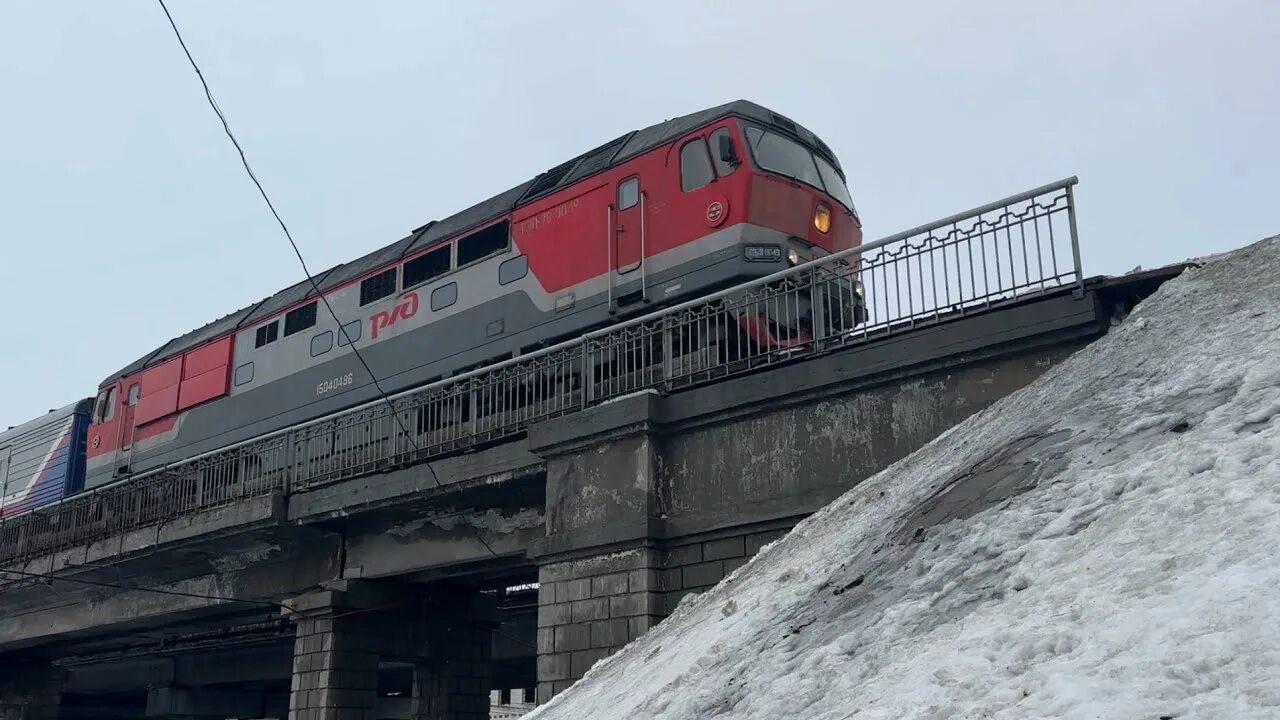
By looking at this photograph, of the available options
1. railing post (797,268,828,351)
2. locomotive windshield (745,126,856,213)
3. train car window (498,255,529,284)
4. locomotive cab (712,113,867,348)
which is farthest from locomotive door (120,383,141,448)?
railing post (797,268,828,351)

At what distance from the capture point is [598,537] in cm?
1141

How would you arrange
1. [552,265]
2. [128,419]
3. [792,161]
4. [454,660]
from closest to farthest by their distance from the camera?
[792,161] < [552,265] < [454,660] < [128,419]

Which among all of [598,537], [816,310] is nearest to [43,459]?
[598,537]

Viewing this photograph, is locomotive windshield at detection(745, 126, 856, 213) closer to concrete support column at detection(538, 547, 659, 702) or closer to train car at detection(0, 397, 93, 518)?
concrete support column at detection(538, 547, 659, 702)

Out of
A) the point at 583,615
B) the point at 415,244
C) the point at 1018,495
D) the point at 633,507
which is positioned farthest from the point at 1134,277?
the point at 415,244

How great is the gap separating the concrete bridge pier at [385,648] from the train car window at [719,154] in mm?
7525

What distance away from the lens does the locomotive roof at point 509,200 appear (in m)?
15.5

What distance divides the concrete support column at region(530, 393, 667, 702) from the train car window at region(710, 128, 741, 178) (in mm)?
4295

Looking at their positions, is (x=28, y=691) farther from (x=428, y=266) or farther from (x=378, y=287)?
(x=428, y=266)

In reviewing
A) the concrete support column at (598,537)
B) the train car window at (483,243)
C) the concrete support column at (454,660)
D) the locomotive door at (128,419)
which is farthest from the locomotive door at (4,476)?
the concrete support column at (598,537)

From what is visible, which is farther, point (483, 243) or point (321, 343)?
point (321, 343)

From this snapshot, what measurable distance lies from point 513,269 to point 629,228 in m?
2.39

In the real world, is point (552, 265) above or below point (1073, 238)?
above

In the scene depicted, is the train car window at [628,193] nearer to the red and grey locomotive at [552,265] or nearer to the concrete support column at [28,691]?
the red and grey locomotive at [552,265]
